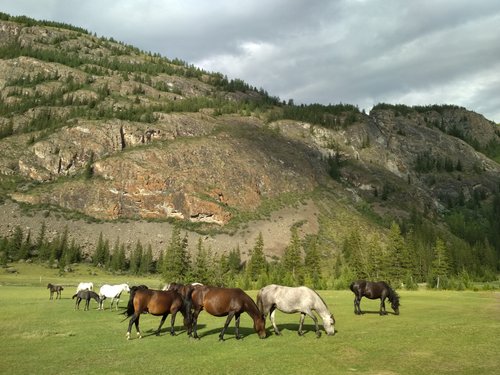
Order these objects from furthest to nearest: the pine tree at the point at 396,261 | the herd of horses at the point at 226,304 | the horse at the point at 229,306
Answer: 1. the pine tree at the point at 396,261
2. the herd of horses at the point at 226,304
3. the horse at the point at 229,306

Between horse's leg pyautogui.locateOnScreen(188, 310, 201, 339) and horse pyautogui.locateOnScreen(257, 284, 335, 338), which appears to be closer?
horse's leg pyautogui.locateOnScreen(188, 310, 201, 339)

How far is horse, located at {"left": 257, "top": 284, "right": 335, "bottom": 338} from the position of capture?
71.1 feet

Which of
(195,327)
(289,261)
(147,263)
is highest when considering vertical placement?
(289,261)

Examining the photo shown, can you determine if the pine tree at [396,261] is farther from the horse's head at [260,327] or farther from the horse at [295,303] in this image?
the horse's head at [260,327]

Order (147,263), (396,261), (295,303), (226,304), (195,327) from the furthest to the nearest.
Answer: (147,263), (396,261), (295,303), (226,304), (195,327)

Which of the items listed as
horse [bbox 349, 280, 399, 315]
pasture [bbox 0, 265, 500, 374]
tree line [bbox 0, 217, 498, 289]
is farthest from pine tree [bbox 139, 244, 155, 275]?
horse [bbox 349, 280, 399, 315]

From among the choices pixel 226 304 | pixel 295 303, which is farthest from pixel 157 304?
pixel 295 303

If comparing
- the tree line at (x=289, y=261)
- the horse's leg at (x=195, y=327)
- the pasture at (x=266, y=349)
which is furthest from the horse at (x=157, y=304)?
the tree line at (x=289, y=261)

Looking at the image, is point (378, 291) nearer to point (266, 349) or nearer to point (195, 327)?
point (266, 349)

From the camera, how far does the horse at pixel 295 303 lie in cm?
2167

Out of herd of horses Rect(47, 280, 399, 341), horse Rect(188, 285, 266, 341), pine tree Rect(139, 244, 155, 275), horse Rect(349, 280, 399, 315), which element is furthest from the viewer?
pine tree Rect(139, 244, 155, 275)

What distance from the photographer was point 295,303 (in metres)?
22.1

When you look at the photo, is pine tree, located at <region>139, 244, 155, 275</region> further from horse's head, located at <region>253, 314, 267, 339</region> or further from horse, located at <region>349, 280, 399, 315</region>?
horse's head, located at <region>253, 314, 267, 339</region>

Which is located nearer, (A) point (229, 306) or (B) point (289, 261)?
(A) point (229, 306)
